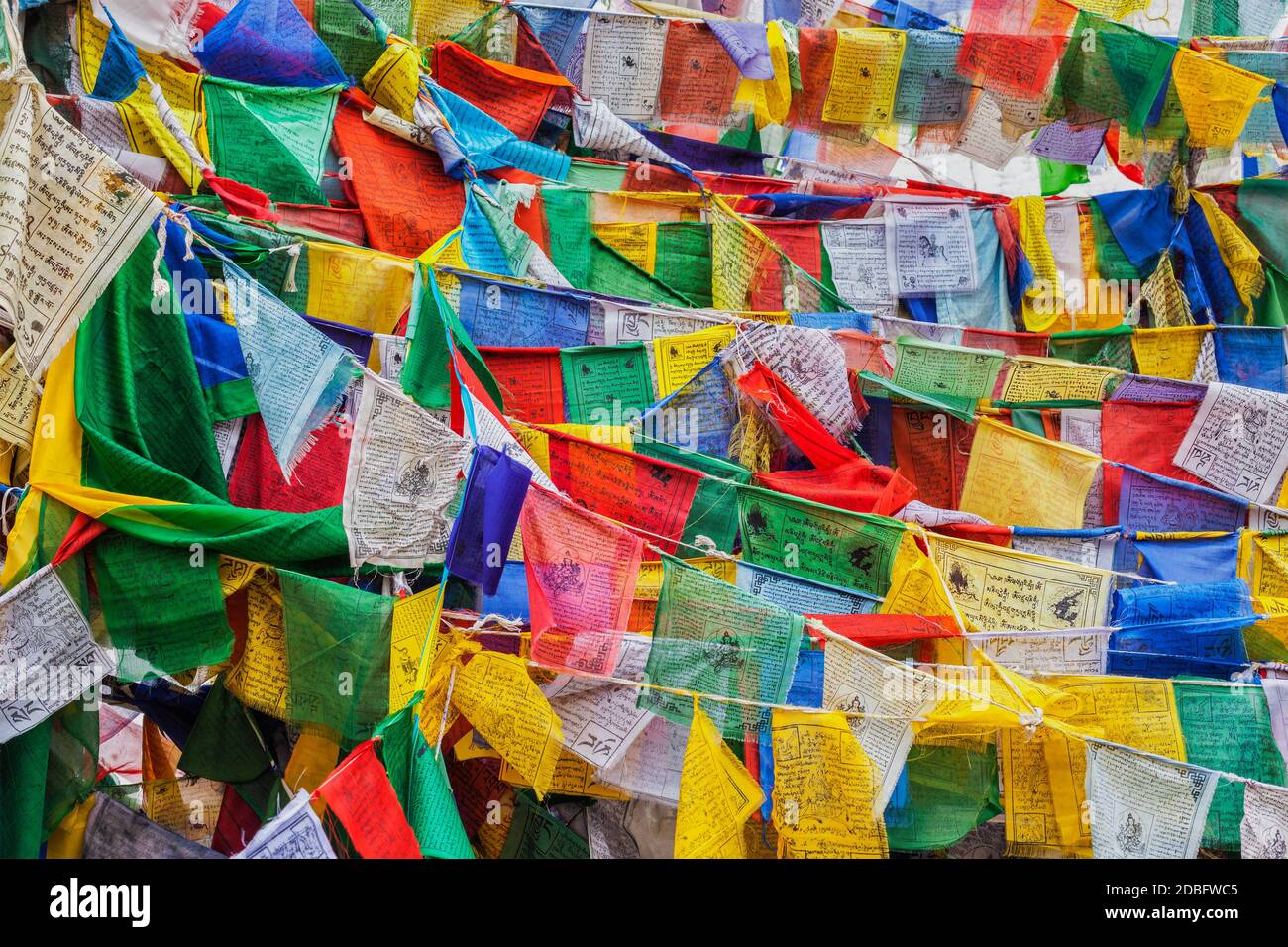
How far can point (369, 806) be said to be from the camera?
3.66m

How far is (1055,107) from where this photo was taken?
6797 millimetres

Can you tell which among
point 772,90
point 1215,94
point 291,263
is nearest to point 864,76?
point 772,90

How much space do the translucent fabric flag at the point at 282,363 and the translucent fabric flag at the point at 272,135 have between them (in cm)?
137

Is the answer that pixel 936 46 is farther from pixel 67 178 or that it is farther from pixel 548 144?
pixel 67 178

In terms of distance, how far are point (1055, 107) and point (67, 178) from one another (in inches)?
186

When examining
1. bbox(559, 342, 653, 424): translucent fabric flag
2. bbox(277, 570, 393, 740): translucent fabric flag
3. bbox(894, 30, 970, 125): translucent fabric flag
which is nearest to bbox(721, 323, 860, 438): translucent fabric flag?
bbox(559, 342, 653, 424): translucent fabric flag

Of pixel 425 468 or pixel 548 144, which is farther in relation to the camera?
pixel 548 144

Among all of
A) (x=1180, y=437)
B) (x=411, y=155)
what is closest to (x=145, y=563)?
(x=411, y=155)

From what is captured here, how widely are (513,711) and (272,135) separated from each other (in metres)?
2.47

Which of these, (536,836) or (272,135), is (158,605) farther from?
(272,135)

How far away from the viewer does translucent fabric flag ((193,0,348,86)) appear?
221 inches

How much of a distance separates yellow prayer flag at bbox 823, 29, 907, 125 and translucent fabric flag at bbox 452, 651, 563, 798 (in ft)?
12.0

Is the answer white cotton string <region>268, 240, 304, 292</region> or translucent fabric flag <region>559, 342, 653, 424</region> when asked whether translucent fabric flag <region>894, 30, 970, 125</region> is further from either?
white cotton string <region>268, 240, 304, 292</region>

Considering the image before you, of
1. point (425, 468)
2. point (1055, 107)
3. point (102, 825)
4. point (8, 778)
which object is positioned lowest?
point (102, 825)
